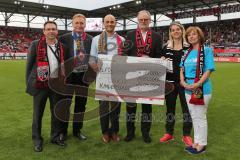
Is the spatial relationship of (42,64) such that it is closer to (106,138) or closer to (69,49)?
(69,49)

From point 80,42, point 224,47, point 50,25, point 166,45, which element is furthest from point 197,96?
point 224,47

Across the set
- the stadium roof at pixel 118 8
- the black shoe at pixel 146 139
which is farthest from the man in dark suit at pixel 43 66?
the stadium roof at pixel 118 8

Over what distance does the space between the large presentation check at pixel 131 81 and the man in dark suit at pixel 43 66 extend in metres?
0.74

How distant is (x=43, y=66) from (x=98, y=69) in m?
0.89

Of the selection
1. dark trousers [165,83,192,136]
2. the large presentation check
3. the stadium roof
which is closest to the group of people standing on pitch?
dark trousers [165,83,192,136]

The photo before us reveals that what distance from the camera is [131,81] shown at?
5219 mm

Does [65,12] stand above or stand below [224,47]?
above

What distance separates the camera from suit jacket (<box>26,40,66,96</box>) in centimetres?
497

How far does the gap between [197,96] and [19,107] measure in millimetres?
5583

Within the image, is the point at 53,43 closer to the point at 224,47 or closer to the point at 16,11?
the point at 224,47

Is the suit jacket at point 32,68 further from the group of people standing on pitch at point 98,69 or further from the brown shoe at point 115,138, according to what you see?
the brown shoe at point 115,138

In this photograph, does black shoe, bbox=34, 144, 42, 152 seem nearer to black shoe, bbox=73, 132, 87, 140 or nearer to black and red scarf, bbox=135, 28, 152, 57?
black shoe, bbox=73, 132, 87, 140

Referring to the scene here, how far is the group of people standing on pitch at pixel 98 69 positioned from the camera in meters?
4.77

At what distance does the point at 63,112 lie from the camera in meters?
5.44
